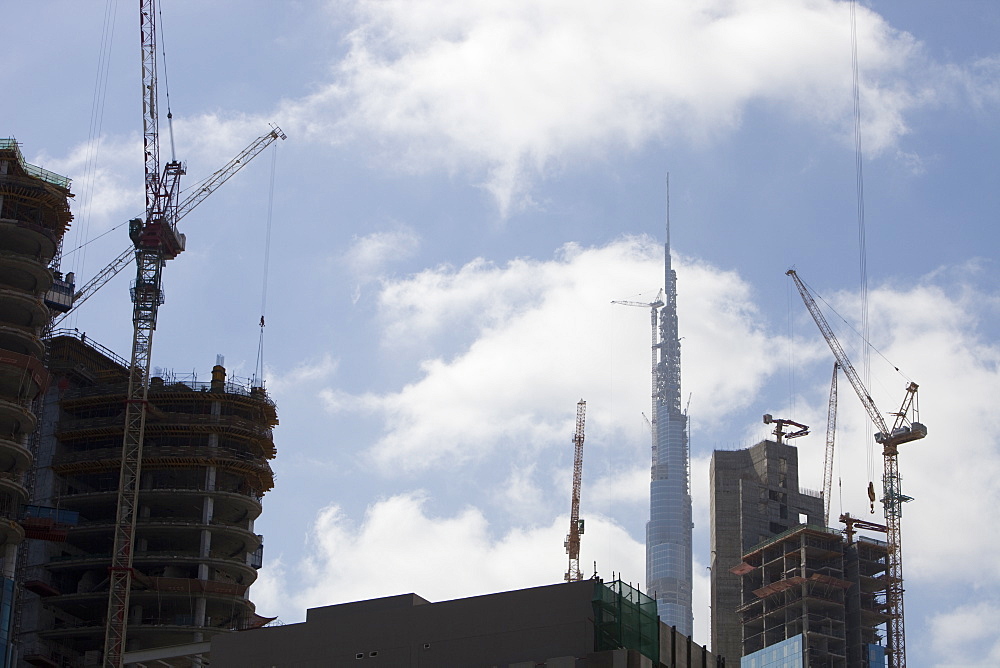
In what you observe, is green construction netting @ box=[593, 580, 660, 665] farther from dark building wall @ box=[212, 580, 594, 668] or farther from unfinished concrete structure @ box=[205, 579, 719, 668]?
dark building wall @ box=[212, 580, 594, 668]

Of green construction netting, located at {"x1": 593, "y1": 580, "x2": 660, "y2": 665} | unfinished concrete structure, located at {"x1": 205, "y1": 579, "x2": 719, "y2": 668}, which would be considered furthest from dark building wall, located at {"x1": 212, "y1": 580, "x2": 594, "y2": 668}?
green construction netting, located at {"x1": 593, "y1": 580, "x2": 660, "y2": 665}

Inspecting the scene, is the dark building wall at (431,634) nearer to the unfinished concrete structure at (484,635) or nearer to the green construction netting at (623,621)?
the unfinished concrete structure at (484,635)

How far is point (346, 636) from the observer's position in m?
109

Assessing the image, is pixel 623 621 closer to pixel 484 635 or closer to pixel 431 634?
pixel 484 635

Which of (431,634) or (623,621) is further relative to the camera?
(431,634)

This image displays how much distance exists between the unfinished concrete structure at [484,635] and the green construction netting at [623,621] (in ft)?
0.21

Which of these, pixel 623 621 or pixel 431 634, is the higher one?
pixel 623 621

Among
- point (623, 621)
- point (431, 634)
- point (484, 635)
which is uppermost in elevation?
point (623, 621)

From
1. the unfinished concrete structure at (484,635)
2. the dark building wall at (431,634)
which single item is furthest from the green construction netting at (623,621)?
the dark building wall at (431,634)

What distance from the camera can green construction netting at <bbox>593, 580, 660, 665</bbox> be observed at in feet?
335

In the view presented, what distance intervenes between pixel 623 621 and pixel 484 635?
9.09m

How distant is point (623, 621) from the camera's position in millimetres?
103375

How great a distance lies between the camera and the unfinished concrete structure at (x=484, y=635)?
10244 centimetres

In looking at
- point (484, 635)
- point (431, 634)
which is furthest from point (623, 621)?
point (431, 634)
